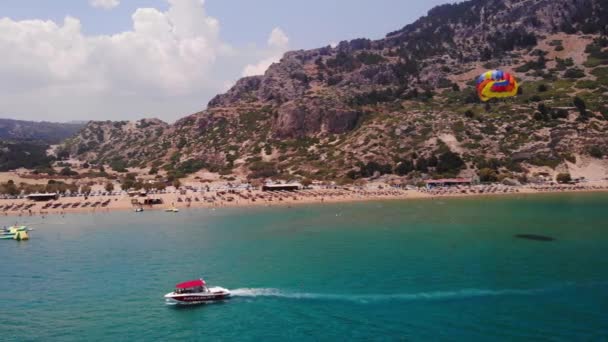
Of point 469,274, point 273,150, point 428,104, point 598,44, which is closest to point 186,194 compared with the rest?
point 273,150

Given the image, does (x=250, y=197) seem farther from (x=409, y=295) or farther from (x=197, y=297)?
(x=409, y=295)

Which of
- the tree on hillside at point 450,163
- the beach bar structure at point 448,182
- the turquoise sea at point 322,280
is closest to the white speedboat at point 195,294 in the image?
the turquoise sea at point 322,280

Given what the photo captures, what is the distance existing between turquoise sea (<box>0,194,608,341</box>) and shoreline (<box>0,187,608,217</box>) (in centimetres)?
2823

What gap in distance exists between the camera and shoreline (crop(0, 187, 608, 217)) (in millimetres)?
102812

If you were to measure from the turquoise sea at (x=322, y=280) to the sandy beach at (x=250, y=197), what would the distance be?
28473 mm

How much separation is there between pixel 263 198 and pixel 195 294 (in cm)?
7497

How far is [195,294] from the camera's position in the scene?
3678 cm

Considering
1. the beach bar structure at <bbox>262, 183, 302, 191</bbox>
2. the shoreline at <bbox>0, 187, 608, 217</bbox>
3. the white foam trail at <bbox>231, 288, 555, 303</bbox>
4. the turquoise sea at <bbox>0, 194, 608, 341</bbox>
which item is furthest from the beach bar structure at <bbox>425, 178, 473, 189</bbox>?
the white foam trail at <bbox>231, 288, 555, 303</bbox>

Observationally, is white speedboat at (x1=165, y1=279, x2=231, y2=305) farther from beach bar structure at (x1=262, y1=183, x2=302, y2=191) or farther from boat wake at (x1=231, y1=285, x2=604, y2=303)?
beach bar structure at (x1=262, y1=183, x2=302, y2=191)

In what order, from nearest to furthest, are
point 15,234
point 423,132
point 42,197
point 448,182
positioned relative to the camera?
point 15,234 → point 42,197 → point 448,182 → point 423,132

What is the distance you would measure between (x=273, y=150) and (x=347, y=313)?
461 feet

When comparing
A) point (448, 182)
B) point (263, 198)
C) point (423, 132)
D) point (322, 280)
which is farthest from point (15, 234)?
point (423, 132)

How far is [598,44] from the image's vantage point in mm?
197500

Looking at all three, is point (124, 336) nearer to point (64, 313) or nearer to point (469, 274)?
point (64, 313)
